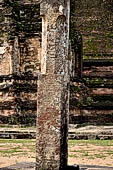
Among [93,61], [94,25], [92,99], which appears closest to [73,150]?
[92,99]

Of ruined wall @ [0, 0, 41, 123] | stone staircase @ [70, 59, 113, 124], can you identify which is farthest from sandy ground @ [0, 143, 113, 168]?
ruined wall @ [0, 0, 41, 123]

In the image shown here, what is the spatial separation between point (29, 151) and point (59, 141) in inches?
177

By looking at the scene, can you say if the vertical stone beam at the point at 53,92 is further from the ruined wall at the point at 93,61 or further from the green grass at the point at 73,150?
the ruined wall at the point at 93,61

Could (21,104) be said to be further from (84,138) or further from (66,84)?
(66,84)

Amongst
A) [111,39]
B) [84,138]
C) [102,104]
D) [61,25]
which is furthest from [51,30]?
[111,39]

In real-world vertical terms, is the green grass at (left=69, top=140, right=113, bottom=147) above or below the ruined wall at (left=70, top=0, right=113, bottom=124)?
below

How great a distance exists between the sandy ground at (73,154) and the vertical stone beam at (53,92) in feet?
5.55

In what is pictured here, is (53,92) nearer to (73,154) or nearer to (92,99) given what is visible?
(73,154)

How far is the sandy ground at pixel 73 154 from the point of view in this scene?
1016 centimetres

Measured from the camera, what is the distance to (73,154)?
11.6m

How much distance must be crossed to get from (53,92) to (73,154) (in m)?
4.02

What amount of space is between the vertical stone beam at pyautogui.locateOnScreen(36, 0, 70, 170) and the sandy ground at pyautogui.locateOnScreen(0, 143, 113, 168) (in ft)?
5.55

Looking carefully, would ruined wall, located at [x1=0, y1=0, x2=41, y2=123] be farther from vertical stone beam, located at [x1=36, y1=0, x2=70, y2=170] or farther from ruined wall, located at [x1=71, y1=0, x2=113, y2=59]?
vertical stone beam, located at [x1=36, y1=0, x2=70, y2=170]

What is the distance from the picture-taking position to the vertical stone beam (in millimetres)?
7836
